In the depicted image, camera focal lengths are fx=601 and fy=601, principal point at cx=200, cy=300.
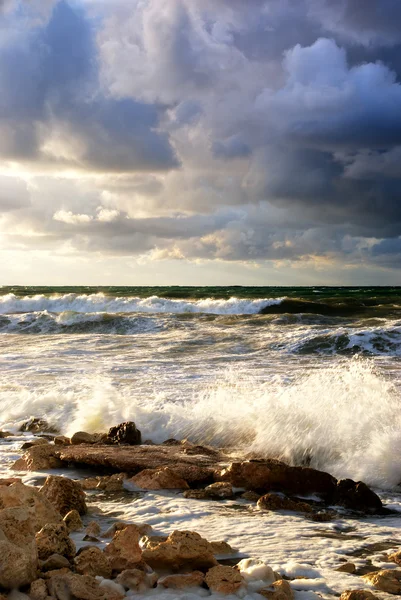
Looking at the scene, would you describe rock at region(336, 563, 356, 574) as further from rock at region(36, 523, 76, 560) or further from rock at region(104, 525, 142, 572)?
rock at region(36, 523, 76, 560)

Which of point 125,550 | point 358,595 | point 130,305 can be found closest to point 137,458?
point 125,550

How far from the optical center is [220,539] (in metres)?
4.36

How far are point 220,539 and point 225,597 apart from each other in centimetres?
103

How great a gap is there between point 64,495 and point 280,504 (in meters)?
1.83

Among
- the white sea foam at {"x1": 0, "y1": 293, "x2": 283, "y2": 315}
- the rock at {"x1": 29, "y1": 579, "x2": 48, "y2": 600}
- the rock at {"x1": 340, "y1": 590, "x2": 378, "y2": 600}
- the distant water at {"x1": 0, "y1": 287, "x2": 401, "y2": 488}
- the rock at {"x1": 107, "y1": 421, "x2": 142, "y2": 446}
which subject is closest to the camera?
the rock at {"x1": 29, "y1": 579, "x2": 48, "y2": 600}

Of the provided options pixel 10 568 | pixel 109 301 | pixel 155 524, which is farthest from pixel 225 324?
pixel 10 568

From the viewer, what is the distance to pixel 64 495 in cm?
480

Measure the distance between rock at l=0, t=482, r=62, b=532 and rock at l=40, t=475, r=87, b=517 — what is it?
598mm

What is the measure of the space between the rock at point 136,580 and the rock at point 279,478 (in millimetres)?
2262

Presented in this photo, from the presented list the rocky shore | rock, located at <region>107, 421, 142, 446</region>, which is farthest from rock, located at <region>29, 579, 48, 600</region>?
rock, located at <region>107, 421, 142, 446</region>

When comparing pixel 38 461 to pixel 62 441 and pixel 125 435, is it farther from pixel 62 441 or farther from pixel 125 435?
→ pixel 125 435

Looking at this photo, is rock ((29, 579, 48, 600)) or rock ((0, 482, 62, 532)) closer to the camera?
rock ((29, 579, 48, 600))

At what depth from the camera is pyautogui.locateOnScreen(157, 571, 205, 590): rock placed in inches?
136

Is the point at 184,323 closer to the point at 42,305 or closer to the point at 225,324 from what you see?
the point at 225,324
